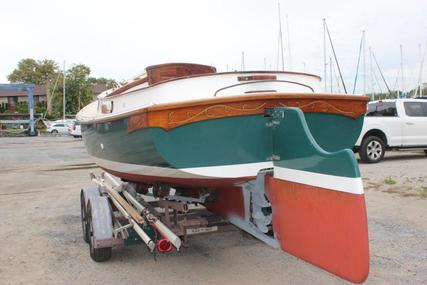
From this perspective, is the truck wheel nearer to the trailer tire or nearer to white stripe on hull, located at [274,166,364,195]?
the trailer tire

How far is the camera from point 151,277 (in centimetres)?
486

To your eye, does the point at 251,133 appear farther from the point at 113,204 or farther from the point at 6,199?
the point at 6,199

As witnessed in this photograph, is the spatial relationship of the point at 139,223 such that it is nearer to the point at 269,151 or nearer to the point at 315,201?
the point at 269,151

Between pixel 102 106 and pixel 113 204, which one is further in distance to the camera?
pixel 102 106

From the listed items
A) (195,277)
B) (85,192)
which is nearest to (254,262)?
(195,277)

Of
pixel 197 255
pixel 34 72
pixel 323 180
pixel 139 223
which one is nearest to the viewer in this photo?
pixel 323 180

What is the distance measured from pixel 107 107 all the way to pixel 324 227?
3863 millimetres

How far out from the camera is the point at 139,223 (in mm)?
4914

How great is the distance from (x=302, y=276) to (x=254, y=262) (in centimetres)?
66

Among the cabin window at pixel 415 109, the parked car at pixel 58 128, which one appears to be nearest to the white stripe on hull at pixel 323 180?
the cabin window at pixel 415 109

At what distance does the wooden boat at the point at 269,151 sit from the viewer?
3.37 meters

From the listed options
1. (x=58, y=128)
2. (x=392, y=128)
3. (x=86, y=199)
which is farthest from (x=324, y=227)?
(x=58, y=128)

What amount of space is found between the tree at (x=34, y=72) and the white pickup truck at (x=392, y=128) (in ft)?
240

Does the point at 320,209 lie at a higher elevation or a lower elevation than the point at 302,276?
higher
